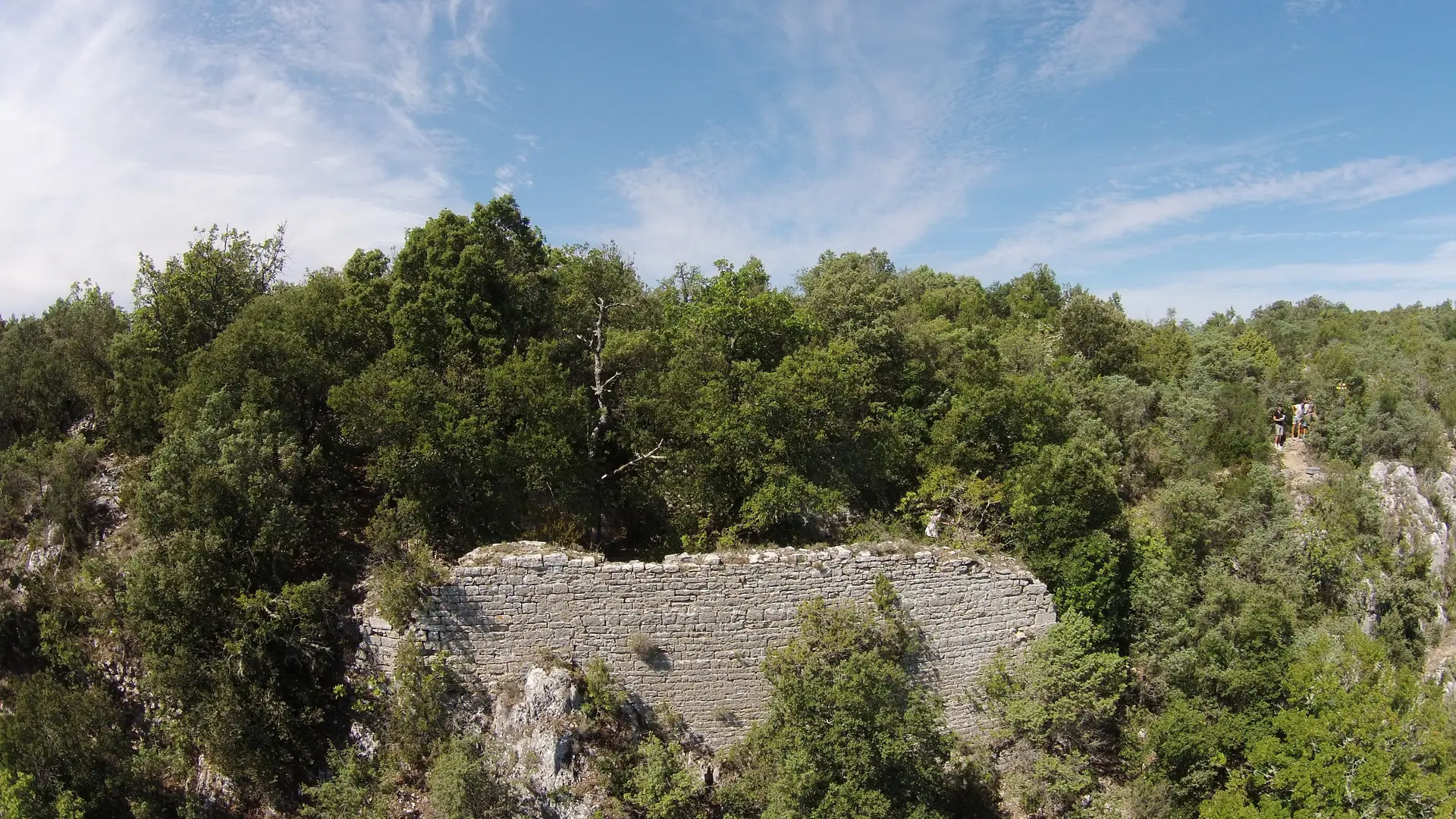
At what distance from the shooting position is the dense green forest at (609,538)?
14531 mm

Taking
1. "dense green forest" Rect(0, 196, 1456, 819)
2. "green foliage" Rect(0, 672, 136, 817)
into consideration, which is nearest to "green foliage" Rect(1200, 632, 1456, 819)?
"dense green forest" Rect(0, 196, 1456, 819)

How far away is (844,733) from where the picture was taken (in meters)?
14.4

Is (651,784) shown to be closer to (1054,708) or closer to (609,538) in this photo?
(609,538)

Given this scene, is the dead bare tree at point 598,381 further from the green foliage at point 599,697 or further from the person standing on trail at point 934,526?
the person standing on trail at point 934,526

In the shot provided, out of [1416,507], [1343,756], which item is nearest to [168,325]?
[1343,756]

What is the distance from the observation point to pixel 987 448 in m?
22.2

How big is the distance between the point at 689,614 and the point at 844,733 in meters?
3.67

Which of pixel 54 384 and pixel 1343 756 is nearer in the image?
pixel 1343 756

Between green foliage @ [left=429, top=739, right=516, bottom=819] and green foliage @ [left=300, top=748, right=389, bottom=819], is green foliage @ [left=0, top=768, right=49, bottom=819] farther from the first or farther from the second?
green foliage @ [left=429, top=739, right=516, bottom=819]

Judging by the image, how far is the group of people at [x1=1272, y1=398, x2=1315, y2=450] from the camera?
33.7 meters

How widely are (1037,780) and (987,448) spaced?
9162 mm

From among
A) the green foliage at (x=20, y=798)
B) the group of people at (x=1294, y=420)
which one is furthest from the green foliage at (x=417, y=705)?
the group of people at (x=1294, y=420)

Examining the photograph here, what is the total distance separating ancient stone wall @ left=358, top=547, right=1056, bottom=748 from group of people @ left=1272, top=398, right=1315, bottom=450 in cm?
2511

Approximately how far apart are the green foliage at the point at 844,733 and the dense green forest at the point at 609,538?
3.0 inches
